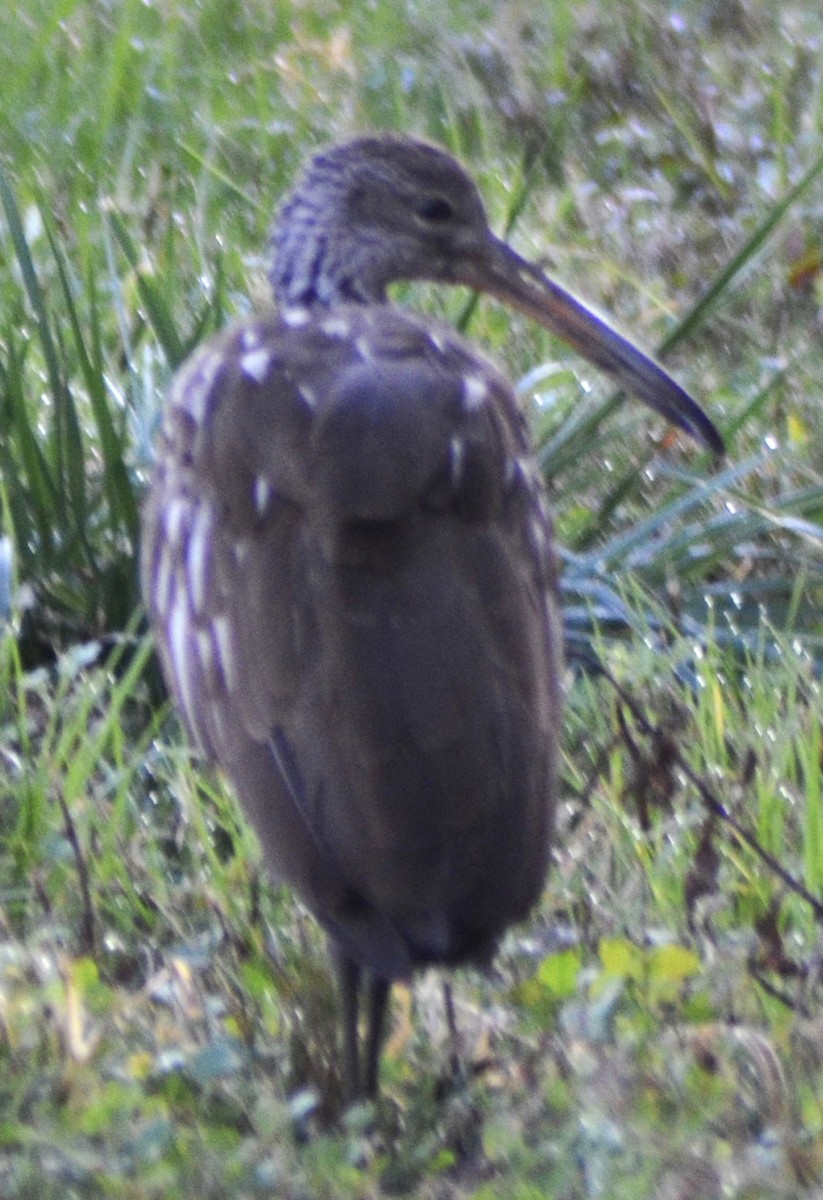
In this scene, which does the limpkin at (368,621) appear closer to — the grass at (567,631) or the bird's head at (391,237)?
the grass at (567,631)

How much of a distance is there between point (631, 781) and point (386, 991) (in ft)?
2.10

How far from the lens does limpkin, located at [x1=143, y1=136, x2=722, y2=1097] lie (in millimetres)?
2709

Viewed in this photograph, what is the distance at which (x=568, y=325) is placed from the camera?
160 inches

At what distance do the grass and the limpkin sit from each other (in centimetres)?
24

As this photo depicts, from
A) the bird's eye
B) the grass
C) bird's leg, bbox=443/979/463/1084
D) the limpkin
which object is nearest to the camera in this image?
the limpkin

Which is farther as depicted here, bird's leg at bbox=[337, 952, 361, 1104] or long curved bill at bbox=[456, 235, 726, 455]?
long curved bill at bbox=[456, 235, 726, 455]

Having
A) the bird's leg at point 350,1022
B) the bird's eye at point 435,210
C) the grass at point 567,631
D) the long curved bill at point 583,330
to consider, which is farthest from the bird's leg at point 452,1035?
the bird's eye at point 435,210

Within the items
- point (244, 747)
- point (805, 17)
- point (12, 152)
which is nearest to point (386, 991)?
point (244, 747)

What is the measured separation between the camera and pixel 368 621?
2801 mm

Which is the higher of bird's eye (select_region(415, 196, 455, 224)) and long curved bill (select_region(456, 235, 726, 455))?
bird's eye (select_region(415, 196, 455, 224))

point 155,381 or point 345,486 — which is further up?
point 345,486

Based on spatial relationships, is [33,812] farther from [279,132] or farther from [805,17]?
[805,17]

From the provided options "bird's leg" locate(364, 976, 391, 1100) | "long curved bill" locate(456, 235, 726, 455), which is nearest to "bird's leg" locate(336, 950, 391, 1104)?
"bird's leg" locate(364, 976, 391, 1100)

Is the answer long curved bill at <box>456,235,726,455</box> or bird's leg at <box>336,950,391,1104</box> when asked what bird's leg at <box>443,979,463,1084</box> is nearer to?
bird's leg at <box>336,950,391,1104</box>
